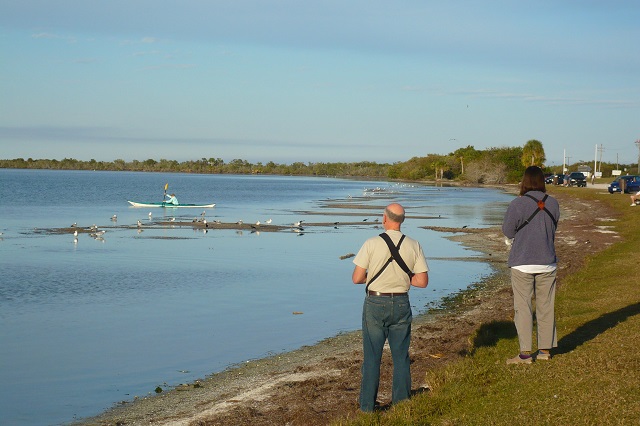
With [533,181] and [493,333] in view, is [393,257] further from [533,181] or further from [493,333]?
[493,333]

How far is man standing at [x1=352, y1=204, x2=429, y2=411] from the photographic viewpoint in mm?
8531

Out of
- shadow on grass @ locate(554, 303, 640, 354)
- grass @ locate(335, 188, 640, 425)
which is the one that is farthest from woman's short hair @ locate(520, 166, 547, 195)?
shadow on grass @ locate(554, 303, 640, 354)

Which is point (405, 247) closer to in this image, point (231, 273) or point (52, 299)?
point (52, 299)

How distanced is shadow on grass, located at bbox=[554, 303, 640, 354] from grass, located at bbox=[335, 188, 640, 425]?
1cm

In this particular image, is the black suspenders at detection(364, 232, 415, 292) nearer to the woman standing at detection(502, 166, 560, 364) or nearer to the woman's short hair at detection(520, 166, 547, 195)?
the woman standing at detection(502, 166, 560, 364)

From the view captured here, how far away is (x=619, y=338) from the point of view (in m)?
11.2

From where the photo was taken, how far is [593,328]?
12250 mm

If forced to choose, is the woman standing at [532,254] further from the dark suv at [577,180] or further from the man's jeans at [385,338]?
the dark suv at [577,180]

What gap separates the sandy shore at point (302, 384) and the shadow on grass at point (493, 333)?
0.80 feet

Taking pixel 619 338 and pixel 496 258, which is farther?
pixel 496 258

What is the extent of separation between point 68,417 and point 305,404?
3.50 m

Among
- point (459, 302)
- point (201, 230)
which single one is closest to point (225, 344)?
point (459, 302)

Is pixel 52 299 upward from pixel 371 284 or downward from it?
downward

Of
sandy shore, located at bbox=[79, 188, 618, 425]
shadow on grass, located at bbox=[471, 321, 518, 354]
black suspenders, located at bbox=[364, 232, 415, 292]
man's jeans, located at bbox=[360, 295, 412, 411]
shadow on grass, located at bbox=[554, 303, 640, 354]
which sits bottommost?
sandy shore, located at bbox=[79, 188, 618, 425]
